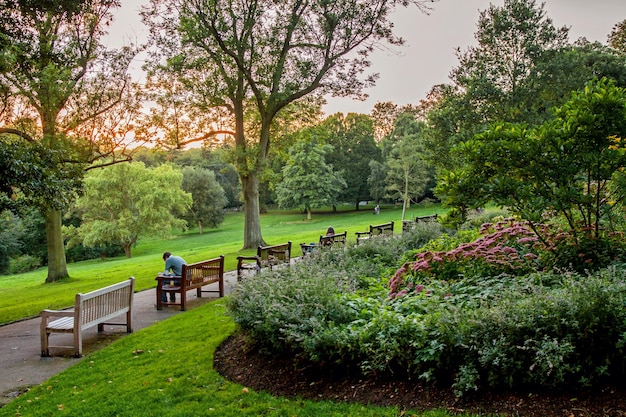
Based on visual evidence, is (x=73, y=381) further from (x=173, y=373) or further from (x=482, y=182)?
(x=482, y=182)

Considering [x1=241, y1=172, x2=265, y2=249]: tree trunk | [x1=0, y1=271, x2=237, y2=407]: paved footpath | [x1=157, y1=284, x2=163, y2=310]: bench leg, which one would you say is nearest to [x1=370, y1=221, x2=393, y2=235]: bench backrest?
[x1=241, y1=172, x2=265, y2=249]: tree trunk

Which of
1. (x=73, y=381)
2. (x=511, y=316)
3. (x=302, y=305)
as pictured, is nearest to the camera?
(x=511, y=316)

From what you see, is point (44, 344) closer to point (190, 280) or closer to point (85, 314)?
point (85, 314)

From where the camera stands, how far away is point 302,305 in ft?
17.9

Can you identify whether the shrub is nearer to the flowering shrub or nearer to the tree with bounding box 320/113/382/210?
the tree with bounding box 320/113/382/210

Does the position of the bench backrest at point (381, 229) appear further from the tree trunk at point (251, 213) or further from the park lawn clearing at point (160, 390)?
the park lawn clearing at point (160, 390)

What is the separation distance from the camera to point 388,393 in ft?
13.9

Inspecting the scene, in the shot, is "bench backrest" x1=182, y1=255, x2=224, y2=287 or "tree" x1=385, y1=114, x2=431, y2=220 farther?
"tree" x1=385, y1=114, x2=431, y2=220

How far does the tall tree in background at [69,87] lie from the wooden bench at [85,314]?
21.2ft

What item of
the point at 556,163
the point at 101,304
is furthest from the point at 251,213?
the point at 556,163

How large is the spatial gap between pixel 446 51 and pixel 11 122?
19.0 m

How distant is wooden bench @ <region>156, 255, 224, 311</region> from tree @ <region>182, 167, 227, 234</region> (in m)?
41.1

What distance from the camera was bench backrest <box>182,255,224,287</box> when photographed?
1013 cm

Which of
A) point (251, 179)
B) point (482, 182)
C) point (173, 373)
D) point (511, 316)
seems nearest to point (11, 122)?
point (251, 179)
